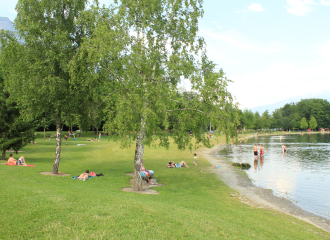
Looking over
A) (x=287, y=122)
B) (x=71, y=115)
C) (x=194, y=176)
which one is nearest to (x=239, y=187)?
(x=194, y=176)

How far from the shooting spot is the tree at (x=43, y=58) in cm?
1762

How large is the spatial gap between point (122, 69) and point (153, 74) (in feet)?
6.67

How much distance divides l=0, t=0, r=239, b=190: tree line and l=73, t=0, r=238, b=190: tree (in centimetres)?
6

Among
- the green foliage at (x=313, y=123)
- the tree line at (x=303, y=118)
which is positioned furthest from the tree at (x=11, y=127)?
the green foliage at (x=313, y=123)

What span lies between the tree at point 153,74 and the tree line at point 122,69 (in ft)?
0.20

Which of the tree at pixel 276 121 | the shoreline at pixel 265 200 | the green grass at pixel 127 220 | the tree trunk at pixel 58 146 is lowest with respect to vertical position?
the shoreline at pixel 265 200

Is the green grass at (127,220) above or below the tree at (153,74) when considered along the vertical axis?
below

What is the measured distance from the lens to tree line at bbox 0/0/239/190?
48.2 feet

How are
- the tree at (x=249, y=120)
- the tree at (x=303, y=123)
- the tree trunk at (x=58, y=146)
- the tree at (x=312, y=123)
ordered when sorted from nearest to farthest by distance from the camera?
the tree trunk at (x=58, y=146)
the tree at (x=249, y=120)
the tree at (x=312, y=123)
the tree at (x=303, y=123)

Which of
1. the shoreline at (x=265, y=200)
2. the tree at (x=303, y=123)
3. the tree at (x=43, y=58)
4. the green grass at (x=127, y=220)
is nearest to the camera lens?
the green grass at (x=127, y=220)

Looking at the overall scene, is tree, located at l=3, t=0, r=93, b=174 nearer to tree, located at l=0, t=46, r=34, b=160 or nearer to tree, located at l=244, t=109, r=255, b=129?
tree, located at l=0, t=46, r=34, b=160

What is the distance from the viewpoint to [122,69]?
1623 cm

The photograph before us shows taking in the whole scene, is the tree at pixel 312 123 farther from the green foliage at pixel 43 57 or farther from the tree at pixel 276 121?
the green foliage at pixel 43 57

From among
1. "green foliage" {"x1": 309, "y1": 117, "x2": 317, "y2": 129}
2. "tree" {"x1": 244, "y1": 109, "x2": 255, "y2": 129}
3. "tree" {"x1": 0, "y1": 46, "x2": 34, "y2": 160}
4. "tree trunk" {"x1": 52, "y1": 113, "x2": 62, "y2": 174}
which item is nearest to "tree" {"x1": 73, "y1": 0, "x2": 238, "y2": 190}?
"tree trunk" {"x1": 52, "y1": 113, "x2": 62, "y2": 174}
